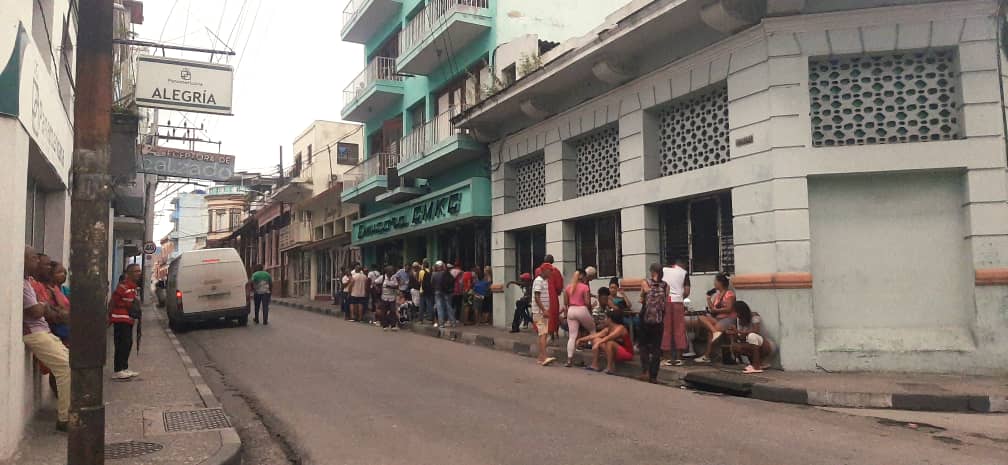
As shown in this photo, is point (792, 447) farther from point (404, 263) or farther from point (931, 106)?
point (404, 263)

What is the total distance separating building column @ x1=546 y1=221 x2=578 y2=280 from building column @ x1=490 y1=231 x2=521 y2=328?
7.56 feet

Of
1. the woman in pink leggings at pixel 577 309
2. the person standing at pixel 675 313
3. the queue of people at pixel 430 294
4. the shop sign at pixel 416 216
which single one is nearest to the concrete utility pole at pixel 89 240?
the woman in pink leggings at pixel 577 309

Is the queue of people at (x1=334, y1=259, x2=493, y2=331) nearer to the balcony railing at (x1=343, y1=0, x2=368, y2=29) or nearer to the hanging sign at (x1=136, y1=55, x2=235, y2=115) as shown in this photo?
the hanging sign at (x1=136, y1=55, x2=235, y2=115)

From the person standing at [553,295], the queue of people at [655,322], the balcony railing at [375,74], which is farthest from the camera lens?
the balcony railing at [375,74]

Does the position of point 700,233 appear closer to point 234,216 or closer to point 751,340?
point 751,340

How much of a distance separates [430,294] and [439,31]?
7.35 meters

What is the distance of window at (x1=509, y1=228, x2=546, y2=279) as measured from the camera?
17109 mm

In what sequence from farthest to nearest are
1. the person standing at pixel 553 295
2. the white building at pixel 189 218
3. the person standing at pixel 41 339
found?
1. the white building at pixel 189 218
2. the person standing at pixel 553 295
3. the person standing at pixel 41 339

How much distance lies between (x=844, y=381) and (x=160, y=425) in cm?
809

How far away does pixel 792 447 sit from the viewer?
6.01m

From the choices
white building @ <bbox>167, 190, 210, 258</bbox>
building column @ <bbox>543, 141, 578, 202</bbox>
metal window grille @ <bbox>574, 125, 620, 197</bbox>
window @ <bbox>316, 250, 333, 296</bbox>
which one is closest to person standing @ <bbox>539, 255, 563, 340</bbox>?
metal window grille @ <bbox>574, 125, 620, 197</bbox>

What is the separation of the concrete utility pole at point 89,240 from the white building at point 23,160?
124 centimetres

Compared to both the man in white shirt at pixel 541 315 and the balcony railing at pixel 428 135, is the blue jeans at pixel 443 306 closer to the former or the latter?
the balcony railing at pixel 428 135

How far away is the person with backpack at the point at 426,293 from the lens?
1836 cm
